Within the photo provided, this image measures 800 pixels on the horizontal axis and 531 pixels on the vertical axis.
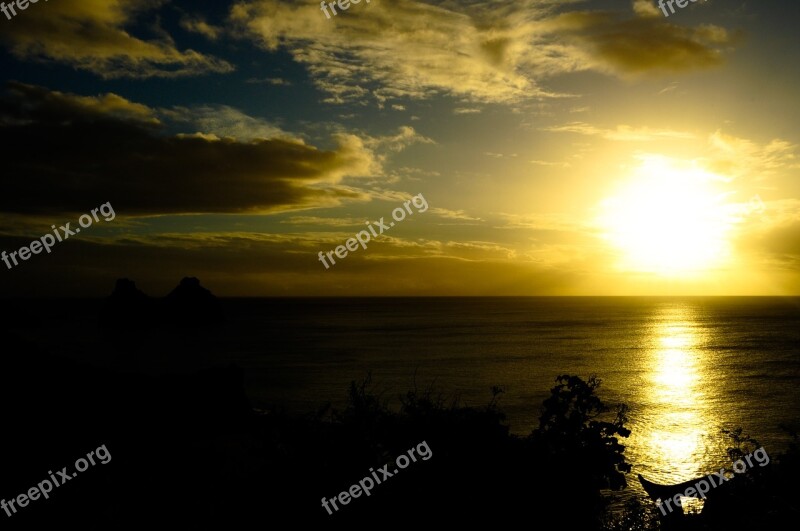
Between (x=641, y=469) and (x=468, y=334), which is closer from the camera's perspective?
(x=641, y=469)

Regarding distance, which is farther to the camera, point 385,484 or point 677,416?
point 677,416

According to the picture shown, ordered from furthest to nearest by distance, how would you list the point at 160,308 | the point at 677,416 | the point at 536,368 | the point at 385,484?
1. the point at 160,308
2. the point at 536,368
3. the point at 677,416
4. the point at 385,484

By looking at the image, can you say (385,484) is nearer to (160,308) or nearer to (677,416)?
(677,416)

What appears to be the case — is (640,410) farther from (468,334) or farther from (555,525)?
(468,334)

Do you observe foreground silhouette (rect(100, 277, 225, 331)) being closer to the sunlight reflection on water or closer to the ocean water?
the ocean water

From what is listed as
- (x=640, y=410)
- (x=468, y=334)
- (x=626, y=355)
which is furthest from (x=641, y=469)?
(x=468, y=334)

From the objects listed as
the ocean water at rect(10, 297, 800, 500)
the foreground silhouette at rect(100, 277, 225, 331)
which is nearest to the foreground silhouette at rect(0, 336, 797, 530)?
the ocean water at rect(10, 297, 800, 500)

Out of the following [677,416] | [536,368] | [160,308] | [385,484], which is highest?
[160,308]

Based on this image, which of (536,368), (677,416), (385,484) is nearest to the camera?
(385,484)

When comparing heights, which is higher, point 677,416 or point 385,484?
point 385,484

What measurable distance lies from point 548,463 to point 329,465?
4280 mm

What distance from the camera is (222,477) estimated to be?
1282 centimetres

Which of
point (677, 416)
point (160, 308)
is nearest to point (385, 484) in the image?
point (677, 416)

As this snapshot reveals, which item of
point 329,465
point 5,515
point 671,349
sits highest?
point 329,465
